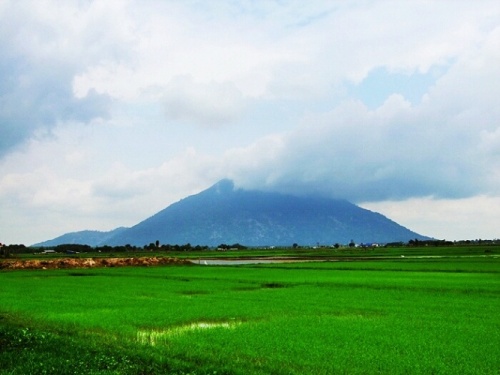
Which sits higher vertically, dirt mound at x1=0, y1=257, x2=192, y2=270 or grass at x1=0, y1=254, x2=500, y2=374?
dirt mound at x1=0, y1=257, x2=192, y2=270

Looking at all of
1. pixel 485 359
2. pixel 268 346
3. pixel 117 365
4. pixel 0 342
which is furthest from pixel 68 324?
pixel 485 359

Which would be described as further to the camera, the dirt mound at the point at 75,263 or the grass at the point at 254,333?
the dirt mound at the point at 75,263

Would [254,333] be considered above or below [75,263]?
below

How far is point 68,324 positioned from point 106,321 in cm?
116

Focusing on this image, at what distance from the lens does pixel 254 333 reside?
13438 mm

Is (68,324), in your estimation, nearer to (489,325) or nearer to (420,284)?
(489,325)

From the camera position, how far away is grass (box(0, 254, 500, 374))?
10125mm

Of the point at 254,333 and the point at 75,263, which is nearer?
the point at 254,333

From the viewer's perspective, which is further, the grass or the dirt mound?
the dirt mound

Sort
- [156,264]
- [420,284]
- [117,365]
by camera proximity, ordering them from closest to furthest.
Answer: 1. [117,365]
2. [420,284]
3. [156,264]

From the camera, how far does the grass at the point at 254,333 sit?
1012 cm

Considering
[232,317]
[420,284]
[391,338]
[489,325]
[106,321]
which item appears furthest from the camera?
[420,284]

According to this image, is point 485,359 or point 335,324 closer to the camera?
point 485,359

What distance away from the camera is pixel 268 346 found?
38.9 feet
